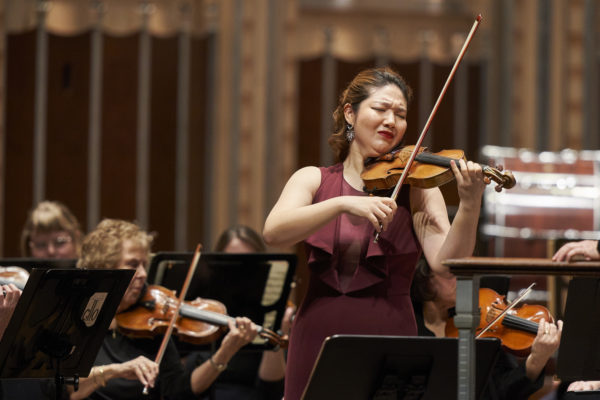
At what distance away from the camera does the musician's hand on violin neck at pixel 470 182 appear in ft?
7.32

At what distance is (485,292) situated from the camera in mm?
3221

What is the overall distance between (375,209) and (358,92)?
0.41 metres

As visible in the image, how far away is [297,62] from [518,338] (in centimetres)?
448

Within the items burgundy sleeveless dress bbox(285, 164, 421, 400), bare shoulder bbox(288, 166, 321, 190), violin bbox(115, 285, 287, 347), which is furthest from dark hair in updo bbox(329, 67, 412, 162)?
violin bbox(115, 285, 287, 347)

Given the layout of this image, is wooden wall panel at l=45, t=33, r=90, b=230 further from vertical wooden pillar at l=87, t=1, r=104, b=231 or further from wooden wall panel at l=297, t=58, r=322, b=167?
wooden wall panel at l=297, t=58, r=322, b=167

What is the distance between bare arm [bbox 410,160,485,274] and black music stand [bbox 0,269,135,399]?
851 millimetres

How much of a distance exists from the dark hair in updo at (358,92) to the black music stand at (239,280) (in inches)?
44.5

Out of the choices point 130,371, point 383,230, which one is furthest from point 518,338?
point 130,371

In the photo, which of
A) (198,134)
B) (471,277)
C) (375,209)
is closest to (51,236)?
(198,134)

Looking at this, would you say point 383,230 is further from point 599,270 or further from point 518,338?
point 518,338

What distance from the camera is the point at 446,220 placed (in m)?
2.36

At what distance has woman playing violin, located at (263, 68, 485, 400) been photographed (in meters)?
2.26

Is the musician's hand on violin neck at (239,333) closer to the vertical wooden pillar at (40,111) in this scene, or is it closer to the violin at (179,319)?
the violin at (179,319)

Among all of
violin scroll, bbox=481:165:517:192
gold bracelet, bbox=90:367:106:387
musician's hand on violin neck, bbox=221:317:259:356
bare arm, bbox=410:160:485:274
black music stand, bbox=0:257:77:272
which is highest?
violin scroll, bbox=481:165:517:192
